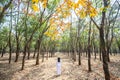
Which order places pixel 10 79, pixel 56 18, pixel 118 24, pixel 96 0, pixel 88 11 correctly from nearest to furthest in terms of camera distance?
1. pixel 88 11
2. pixel 10 79
3. pixel 96 0
4. pixel 56 18
5. pixel 118 24

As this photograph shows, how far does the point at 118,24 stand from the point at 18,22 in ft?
68.7

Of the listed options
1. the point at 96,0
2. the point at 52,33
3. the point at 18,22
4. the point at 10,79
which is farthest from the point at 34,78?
the point at 52,33

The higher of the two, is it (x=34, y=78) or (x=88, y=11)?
(x=88, y=11)

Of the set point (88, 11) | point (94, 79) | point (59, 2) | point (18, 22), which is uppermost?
point (59, 2)

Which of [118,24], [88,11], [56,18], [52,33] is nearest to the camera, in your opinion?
[88,11]

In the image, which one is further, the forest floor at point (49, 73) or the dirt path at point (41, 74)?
the forest floor at point (49, 73)

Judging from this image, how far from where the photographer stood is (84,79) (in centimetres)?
1194

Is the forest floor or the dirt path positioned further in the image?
the forest floor

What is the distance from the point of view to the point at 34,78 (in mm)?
12156

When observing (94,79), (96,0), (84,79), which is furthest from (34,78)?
(96,0)

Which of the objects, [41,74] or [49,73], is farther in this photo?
[49,73]

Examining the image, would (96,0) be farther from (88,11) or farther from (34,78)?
(34,78)

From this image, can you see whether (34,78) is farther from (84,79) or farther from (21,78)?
(84,79)

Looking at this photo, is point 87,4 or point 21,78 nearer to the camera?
point 87,4
